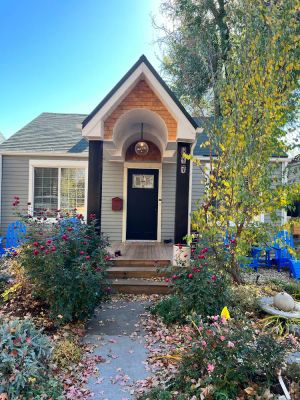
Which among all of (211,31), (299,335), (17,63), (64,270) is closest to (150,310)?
(64,270)

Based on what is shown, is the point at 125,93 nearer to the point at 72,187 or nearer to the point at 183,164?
the point at 183,164

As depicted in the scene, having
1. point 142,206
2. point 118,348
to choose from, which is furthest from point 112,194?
point 118,348

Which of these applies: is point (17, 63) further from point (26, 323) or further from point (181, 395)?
point (181, 395)

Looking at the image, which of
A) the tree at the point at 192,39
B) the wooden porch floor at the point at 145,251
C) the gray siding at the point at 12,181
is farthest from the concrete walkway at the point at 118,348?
the tree at the point at 192,39

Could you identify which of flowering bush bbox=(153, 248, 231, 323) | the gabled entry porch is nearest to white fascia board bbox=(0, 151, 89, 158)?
the gabled entry porch

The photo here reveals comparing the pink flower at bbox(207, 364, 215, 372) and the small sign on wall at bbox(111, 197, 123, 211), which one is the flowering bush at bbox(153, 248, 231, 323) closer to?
the pink flower at bbox(207, 364, 215, 372)

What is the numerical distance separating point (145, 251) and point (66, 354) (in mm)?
4053

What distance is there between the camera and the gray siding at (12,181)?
9047 mm

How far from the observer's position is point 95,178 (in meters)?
5.95

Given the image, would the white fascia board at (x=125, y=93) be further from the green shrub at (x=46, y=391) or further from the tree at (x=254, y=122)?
the green shrub at (x=46, y=391)

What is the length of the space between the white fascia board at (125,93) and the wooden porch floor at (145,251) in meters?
2.58

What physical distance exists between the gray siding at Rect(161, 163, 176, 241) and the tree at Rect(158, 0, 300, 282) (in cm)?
394

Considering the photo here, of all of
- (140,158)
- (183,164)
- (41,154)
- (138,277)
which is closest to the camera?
(138,277)

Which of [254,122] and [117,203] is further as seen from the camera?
[117,203]
